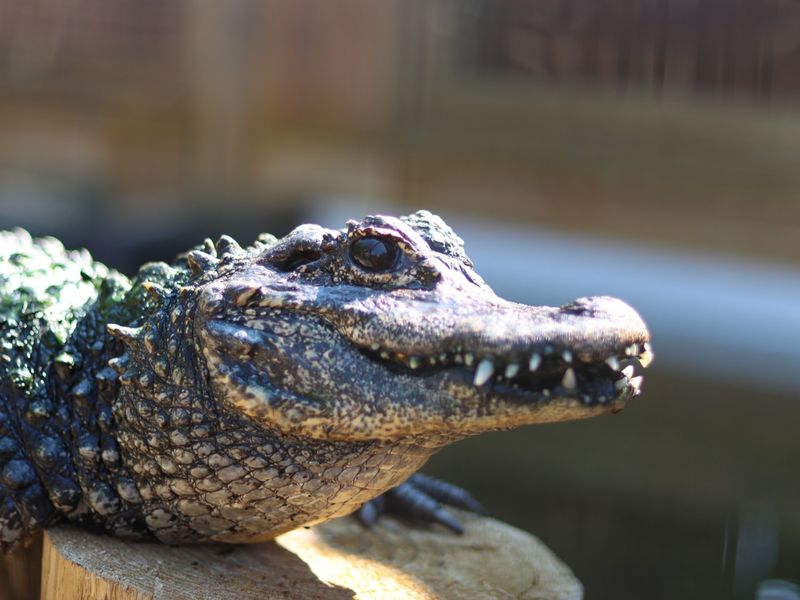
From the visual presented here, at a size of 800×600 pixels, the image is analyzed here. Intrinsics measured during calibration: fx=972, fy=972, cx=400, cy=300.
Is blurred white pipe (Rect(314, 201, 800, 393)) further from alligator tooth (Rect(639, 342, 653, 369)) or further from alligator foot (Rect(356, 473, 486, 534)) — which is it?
alligator tooth (Rect(639, 342, 653, 369))

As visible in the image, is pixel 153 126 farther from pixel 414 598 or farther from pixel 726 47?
pixel 414 598

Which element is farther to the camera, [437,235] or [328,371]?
[437,235]

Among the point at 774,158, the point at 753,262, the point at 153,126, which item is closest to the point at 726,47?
the point at 774,158

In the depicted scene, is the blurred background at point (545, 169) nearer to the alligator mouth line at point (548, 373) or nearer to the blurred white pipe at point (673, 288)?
the blurred white pipe at point (673, 288)

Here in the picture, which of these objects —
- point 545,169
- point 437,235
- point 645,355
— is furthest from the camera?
point 545,169

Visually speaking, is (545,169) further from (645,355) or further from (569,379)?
(569,379)

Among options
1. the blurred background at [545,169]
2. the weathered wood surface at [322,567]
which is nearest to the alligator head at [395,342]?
the weathered wood surface at [322,567]

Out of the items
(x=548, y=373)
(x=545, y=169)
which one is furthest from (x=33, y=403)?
(x=545, y=169)
